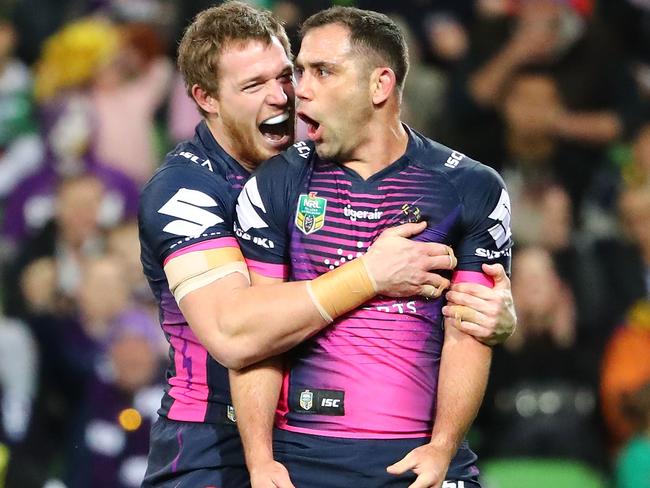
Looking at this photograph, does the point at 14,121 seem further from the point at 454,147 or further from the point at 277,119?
the point at 277,119

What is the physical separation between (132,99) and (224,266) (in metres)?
5.44

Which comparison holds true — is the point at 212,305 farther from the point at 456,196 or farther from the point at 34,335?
the point at 34,335

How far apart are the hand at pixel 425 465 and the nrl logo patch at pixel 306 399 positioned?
326mm

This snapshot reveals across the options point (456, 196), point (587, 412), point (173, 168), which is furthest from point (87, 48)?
point (456, 196)

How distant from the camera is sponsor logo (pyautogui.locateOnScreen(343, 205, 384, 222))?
14.2 ft

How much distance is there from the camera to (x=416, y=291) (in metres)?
4.29

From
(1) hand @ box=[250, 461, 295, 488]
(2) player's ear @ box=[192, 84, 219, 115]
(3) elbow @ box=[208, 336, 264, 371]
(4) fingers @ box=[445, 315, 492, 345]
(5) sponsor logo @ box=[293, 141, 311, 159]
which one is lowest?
(1) hand @ box=[250, 461, 295, 488]

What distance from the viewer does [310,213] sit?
4.34 metres

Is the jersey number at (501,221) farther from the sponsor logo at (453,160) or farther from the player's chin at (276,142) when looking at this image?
the player's chin at (276,142)

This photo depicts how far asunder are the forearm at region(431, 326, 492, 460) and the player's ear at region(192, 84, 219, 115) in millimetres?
1337

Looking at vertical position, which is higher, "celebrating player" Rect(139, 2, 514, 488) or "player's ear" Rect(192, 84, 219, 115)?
"player's ear" Rect(192, 84, 219, 115)

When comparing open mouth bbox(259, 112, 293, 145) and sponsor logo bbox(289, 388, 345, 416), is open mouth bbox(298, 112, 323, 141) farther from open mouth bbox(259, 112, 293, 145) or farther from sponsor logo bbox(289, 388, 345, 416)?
sponsor logo bbox(289, 388, 345, 416)

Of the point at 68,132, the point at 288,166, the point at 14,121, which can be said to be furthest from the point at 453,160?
the point at 14,121

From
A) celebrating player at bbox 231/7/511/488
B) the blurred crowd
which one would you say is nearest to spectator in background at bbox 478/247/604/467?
the blurred crowd
